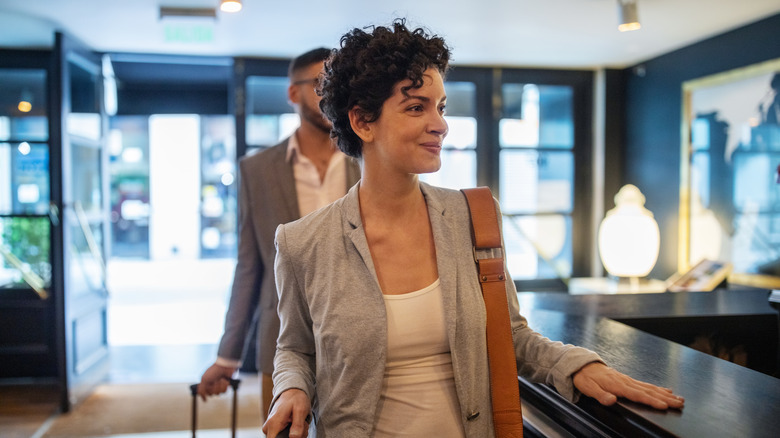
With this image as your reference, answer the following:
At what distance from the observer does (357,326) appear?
1.16 m

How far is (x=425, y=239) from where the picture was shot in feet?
4.18

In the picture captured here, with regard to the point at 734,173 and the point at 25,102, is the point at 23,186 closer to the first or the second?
the point at 25,102

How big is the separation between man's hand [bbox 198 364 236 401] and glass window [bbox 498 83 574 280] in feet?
14.3

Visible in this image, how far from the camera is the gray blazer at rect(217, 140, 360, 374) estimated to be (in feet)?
6.21

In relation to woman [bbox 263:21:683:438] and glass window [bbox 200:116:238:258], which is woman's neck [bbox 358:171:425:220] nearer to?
woman [bbox 263:21:683:438]

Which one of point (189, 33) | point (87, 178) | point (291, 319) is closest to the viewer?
point (291, 319)

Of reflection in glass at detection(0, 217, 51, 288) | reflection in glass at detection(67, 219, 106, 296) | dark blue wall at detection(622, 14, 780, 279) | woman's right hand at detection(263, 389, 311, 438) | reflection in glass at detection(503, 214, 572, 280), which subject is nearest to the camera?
woman's right hand at detection(263, 389, 311, 438)

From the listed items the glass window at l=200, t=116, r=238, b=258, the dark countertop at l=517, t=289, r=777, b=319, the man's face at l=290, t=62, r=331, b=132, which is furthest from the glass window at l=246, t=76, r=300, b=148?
the glass window at l=200, t=116, r=238, b=258

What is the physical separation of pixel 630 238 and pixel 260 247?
11.8 feet

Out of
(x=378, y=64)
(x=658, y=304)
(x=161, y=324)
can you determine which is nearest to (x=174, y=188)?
(x=161, y=324)

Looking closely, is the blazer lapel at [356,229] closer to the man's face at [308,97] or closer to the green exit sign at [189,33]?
the man's face at [308,97]

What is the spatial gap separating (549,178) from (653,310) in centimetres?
Answer: 418

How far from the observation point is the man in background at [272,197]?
1.89 metres

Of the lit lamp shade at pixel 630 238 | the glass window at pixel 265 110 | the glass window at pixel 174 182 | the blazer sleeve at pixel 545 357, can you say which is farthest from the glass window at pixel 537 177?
the glass window at pixel 174 182
